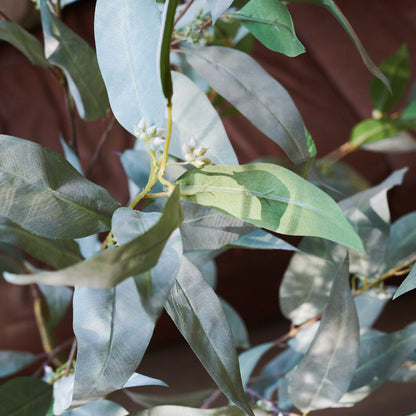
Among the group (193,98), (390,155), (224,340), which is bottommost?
(390,155)

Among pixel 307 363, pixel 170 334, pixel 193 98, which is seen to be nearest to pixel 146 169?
pixel 193 98

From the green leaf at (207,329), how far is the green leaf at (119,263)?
0.23 ft

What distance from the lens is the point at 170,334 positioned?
105 cm

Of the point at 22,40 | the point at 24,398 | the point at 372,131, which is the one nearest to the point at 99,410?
the point at 24,398

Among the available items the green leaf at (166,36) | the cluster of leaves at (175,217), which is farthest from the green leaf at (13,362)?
the green leaf at (166,36)

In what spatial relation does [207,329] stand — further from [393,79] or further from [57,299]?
[393,79]

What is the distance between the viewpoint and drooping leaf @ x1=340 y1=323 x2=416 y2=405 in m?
0.44

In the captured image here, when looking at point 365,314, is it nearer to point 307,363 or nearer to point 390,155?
point 307,363

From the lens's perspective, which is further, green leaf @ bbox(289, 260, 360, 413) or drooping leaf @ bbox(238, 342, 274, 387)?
drooping leaf @ bbox(238, 342, 274, 387)

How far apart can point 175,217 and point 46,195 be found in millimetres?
80

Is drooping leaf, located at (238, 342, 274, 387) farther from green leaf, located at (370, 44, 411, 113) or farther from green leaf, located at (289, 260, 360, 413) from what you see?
green leaf, located at (370, 44, 411, 113)

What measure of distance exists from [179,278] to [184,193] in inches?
2.1

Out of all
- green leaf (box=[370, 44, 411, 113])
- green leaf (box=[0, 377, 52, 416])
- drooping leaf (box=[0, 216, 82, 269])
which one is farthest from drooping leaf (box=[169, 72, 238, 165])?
green leaf (box=[370, 44, 411, 113])

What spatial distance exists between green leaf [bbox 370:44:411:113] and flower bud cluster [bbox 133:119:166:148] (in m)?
0.43
